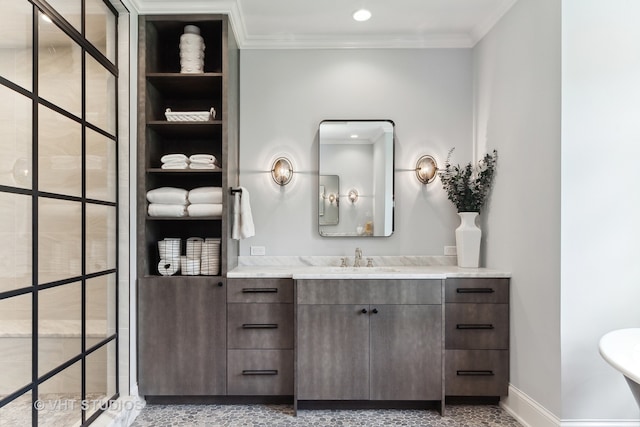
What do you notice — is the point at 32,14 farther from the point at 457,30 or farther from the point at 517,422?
the point at 517,422

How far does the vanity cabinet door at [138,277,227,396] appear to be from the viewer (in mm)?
2510

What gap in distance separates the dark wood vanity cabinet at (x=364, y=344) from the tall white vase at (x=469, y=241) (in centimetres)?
54

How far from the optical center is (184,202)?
2.61 m

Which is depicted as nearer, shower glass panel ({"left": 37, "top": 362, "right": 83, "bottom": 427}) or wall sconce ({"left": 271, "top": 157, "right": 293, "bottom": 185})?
shower glass panel ({"left": 37, "top": 362, "right": 83, "bottom": 427})

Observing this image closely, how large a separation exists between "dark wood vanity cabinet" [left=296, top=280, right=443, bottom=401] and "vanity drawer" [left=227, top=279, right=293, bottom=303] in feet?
0.56

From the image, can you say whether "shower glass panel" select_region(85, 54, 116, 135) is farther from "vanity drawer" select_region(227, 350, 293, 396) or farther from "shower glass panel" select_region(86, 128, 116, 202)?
"vanity drawer" select_region(227, 350, 293, 396)

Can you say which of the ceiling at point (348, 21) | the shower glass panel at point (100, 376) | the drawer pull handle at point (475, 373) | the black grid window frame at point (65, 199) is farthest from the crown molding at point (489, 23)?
the shower glass panel at point (100, 376)

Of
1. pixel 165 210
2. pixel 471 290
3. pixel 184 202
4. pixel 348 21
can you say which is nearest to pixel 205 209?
pixel 184 202

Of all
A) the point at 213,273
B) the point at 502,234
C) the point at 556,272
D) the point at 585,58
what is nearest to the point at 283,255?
the point at 213,273

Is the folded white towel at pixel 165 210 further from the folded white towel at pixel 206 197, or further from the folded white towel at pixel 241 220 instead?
the folded white towel at pixel 241 220

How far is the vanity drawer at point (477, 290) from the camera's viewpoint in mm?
2523

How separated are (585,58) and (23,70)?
8.90ft

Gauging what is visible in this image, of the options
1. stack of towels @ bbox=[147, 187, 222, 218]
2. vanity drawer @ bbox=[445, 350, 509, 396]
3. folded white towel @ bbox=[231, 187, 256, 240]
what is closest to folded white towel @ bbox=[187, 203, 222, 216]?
stack of towels @ bbox=[147, 187, 222, 218]

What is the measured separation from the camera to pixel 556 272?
2025mm
